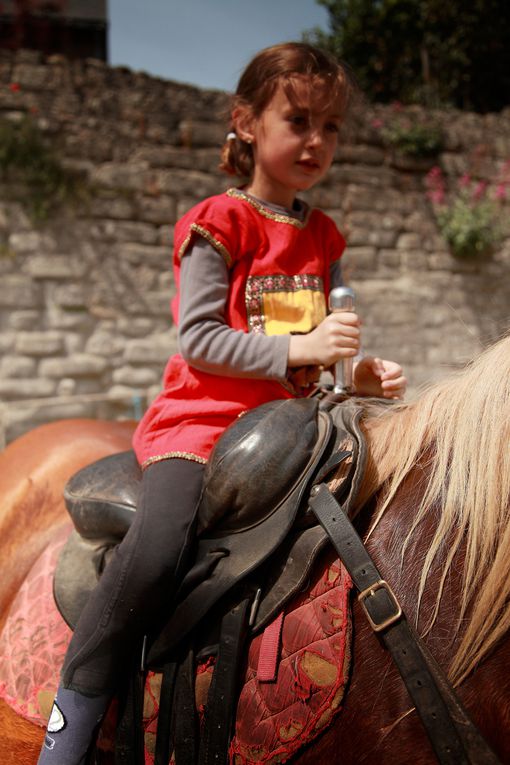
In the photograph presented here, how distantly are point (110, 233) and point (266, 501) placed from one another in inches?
182

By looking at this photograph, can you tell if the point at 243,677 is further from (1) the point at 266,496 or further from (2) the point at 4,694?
(2) the point at 4,694

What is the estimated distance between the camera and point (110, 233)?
A: 5.27 m

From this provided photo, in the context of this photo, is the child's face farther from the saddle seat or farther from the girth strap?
the girth strap

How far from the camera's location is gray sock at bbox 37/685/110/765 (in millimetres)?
1150

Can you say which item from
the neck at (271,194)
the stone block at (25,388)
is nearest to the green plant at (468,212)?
the stone block at (25,388)

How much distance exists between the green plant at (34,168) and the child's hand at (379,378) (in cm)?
419

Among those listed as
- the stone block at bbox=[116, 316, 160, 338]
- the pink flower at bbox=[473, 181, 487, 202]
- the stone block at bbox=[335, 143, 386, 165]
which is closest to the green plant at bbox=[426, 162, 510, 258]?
the pink flower at bbox=[473, 181, 487, 202]

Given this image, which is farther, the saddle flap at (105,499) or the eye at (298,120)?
the eye at (298,120)

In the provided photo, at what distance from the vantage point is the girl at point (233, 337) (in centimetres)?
114

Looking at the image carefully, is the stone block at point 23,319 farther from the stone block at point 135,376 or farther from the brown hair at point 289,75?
the brown hair at point 289,75

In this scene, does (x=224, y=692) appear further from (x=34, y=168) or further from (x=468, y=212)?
(x=468, y=212)

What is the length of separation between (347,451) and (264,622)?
0.33 meters

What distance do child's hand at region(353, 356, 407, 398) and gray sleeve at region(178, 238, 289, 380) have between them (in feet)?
0.95

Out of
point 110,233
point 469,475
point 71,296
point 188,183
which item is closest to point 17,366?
point 71,296
